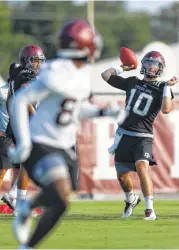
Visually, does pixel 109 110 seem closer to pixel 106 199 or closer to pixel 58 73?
pixel 58 73

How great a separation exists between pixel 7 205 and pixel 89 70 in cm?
531

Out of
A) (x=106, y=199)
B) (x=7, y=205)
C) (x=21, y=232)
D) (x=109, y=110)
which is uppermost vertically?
(x=109, y=110)

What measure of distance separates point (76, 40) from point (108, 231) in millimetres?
3177

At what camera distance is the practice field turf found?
11047 millimetres

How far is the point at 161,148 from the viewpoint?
19.9 m

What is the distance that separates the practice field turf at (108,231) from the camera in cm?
1105

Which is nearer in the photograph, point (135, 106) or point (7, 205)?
point (135, 106)

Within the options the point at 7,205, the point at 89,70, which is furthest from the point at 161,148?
the point at 89,70

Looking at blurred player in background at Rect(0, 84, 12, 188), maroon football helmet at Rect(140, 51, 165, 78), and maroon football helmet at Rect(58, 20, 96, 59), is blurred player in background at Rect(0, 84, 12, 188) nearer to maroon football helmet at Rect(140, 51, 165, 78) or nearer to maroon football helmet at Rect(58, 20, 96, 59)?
maroon football helmet at Rect(140, 51, 165, 78)

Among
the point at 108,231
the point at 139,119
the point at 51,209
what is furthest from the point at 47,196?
the point at 139,119

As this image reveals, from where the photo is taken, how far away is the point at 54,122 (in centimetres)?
965

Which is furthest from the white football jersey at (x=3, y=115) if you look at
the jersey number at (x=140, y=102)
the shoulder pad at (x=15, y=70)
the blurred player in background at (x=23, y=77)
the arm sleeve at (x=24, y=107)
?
the arm sleeve at (x=24, y=107)

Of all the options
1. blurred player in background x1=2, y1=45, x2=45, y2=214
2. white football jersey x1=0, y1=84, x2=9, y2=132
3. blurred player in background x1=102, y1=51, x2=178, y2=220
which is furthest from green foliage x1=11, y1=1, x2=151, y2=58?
blurred player in background x1=102, y1=51, x2=178, y2=220

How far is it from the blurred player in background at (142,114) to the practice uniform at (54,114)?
13.2 ft
